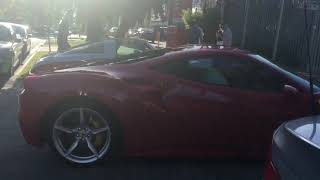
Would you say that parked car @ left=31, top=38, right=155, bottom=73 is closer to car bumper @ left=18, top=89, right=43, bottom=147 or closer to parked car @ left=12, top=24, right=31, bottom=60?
car bumper @ left=18, top=89, right=43, bottom=147

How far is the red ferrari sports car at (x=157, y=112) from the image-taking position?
18.8 ft

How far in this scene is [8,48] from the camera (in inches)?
523

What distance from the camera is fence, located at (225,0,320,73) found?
18.7m

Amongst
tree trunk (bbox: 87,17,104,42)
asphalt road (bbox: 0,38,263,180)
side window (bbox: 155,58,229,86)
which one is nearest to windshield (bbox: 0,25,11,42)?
tree trunk (bbox: 87,17,104,42)

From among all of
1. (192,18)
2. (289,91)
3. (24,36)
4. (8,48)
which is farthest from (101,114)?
(192,18)

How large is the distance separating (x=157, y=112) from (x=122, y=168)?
2.26 feet

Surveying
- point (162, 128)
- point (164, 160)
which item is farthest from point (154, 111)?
point (164, 160)

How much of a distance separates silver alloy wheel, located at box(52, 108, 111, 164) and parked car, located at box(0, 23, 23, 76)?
743 centimetres

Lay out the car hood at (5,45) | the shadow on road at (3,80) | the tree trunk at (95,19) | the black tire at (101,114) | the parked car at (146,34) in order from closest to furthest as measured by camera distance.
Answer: the black tire at (101,114), the shadow on road at (3,80), the car hood at (5,45), the tree trunk at (95,19), the parked car at (146,34)

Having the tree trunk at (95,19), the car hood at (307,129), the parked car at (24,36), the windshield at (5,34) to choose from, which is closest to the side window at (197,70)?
the car hood at (307,129)

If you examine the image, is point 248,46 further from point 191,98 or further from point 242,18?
point 191,98

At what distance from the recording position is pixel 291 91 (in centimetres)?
573

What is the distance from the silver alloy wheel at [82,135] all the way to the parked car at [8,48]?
24.4 feet

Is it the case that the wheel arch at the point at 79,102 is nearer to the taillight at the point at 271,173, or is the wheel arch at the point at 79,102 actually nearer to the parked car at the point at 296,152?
the parked car at the point at 296,152
